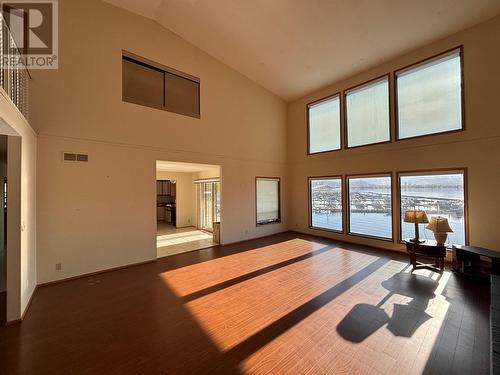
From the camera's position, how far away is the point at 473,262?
4090 mm

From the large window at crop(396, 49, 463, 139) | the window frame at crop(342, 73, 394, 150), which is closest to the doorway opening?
the window frame at crop(342, 73, 394, 150)

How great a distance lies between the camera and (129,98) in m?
4.87

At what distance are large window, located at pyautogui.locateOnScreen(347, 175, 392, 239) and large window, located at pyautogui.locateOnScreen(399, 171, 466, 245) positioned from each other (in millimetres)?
350

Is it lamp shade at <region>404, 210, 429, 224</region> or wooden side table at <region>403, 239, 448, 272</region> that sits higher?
lamp shade at <region>404, 210, 429, 224</region>

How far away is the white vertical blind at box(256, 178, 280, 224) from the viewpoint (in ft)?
25.3

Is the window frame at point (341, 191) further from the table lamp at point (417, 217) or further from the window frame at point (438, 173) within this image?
the table lamp at point (417, 217)

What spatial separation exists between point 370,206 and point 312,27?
4923 millimetres

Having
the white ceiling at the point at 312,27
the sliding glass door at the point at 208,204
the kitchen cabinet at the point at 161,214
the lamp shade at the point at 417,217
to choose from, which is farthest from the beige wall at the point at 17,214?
the kitchen cabinet at the point at 161,214

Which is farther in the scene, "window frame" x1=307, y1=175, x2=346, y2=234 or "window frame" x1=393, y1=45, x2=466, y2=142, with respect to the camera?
"window frame" x1=307, y1=175, x2=346, y2=234

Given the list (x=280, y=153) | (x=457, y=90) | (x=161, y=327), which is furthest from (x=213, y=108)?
(x=457, y=90)

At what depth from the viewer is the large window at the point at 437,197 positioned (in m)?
4.73

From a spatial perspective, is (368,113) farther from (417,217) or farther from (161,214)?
(161,214)

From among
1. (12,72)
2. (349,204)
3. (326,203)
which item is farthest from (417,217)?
(12,72)

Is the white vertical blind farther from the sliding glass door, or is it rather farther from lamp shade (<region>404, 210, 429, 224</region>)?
lamp shade (<region>404, 210, 429, 224</region>)
